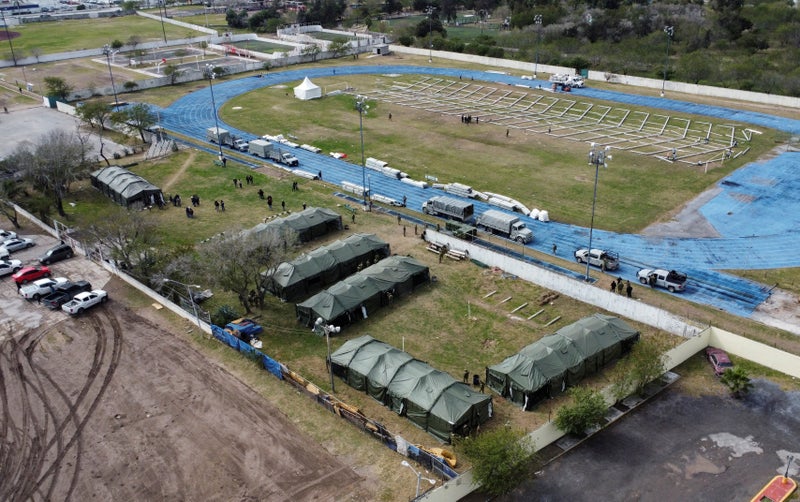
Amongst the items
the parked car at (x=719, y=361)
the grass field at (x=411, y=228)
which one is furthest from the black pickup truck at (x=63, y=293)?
the parked car at (x=719, y=361)

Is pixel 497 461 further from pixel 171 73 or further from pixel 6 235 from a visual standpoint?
pixel 171 73

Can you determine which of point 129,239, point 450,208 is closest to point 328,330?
point 129,239

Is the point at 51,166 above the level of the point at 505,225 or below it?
above

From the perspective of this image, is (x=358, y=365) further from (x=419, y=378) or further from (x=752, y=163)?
(x=752, y=163)

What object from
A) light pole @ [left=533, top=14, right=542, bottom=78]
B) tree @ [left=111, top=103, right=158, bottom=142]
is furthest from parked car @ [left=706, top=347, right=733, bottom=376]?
light pole @ [left=533, top=14, right=542, bottom=78]

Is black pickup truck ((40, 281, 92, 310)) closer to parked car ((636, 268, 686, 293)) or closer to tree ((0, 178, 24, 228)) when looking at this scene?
tree ((0, 178, 24, 228))

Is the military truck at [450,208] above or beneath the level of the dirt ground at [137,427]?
above

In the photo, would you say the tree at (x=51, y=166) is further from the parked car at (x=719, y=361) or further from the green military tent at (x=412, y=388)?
the parked car at (x=719, y=361)
